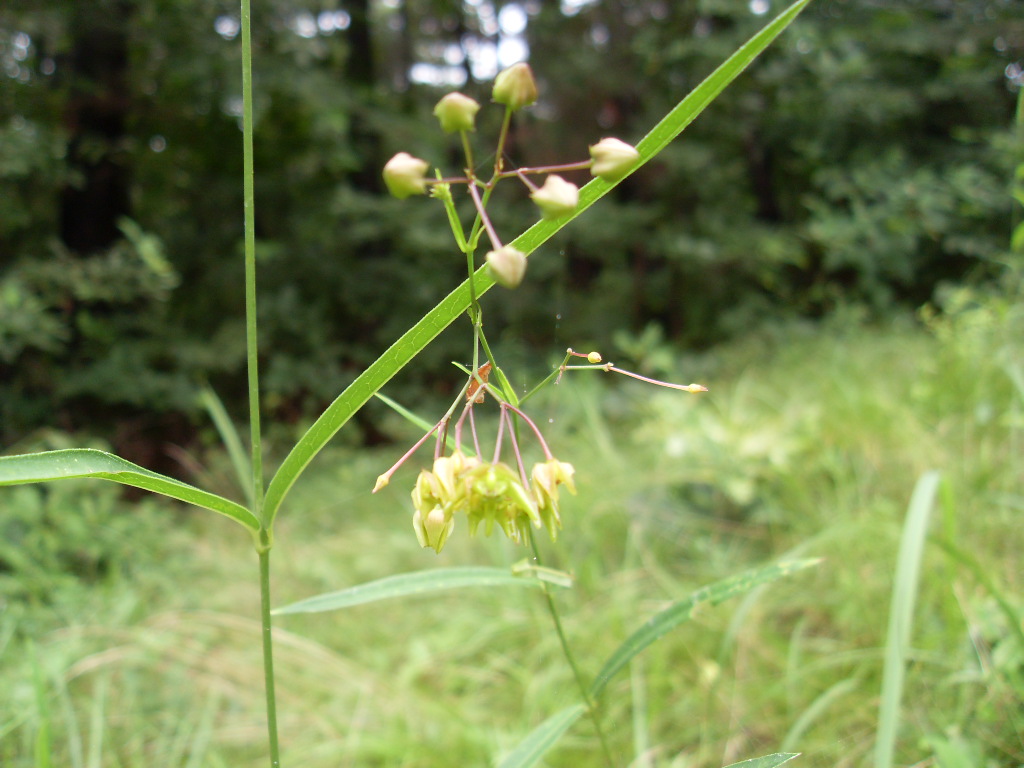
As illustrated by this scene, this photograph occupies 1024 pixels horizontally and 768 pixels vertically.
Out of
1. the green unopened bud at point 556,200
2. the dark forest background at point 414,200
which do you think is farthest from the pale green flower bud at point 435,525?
the dark forest background at point 414,200

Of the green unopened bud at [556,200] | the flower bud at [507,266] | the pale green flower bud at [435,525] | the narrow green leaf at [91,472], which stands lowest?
the pale green flower bud at [435,525]

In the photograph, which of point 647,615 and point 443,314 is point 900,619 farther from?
point 647,615

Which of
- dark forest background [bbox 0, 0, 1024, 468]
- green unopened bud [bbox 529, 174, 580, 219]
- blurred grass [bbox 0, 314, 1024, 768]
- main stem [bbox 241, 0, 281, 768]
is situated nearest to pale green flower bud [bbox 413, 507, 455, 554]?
main stem [bbox 241, 0, 281, 768]

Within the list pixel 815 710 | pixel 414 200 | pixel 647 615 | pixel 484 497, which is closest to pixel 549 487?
pixel 484 497

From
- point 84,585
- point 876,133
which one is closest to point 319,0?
point 84,585

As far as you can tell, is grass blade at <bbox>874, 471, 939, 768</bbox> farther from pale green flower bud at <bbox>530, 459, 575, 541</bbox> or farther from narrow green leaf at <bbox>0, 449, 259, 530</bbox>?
narrow green leaf at <bbox>0, 449, 259, 530</bbox>

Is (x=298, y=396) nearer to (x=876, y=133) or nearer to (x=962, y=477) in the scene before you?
(x=962, y=477)

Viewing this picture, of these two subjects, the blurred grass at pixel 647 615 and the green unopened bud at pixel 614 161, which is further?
the blurred grass at pixel 647 615

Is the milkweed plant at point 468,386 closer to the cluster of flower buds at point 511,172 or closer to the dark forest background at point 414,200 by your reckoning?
the cluster of flower buds at point 511,172
